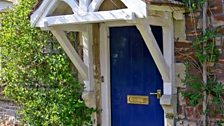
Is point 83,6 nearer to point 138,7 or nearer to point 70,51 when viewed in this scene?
point 138,7

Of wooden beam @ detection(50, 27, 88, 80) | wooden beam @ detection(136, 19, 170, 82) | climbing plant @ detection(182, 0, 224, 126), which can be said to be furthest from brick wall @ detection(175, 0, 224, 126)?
wooden beam @ detection(50, 27, 88, 80)

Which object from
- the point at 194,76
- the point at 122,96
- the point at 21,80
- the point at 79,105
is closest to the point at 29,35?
the point at 21,80

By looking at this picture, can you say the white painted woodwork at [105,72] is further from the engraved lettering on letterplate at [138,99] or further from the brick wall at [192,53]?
the brick wall at [192,53]

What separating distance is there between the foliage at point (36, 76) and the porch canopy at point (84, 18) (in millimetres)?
392

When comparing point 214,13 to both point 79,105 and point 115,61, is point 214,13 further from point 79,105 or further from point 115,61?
point 79,105

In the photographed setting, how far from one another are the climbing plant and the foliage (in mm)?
1712

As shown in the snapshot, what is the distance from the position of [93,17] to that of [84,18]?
141mm

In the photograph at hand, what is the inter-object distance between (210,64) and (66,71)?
219 centimetres

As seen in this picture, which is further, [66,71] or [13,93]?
[13,93]

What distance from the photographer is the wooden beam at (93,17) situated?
4379mm

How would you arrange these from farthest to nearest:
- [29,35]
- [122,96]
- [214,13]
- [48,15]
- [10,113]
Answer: [10,113] < [29,35] < [122,96] < [48,15] < [214,13]

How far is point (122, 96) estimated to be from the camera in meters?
5.70

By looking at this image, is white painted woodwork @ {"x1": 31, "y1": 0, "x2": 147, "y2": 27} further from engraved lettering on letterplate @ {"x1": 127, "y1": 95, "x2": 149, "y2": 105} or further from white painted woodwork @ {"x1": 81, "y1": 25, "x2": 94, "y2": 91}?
engraved lettering on letterplate @ {"x1": 127, "y1": 95, "x2": 149, "y2": 105}

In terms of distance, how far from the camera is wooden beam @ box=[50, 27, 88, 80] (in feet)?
17.7
